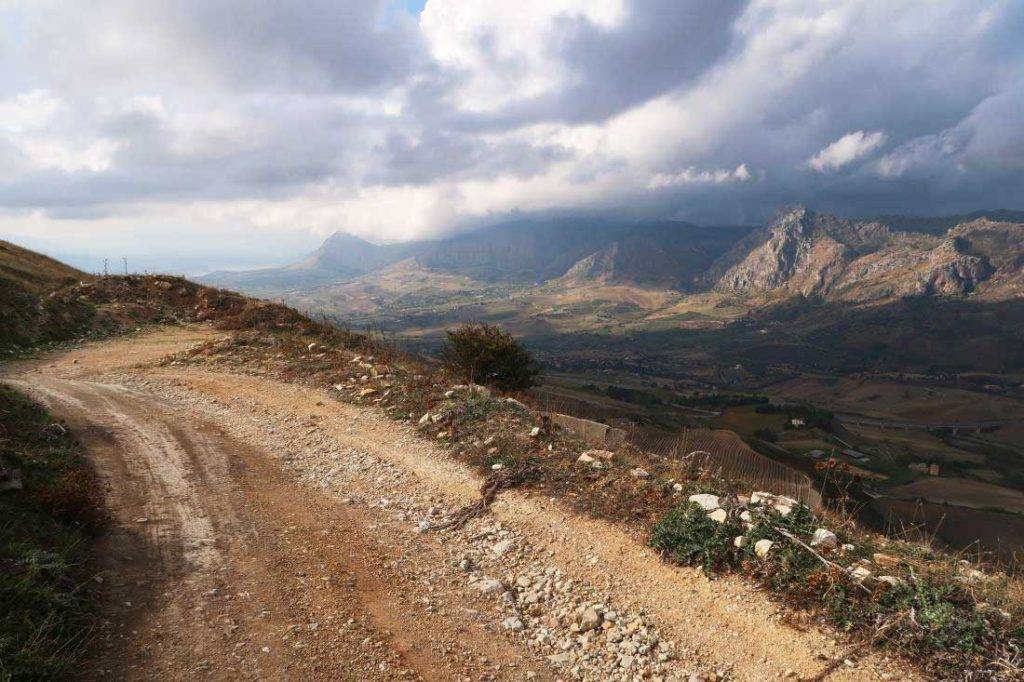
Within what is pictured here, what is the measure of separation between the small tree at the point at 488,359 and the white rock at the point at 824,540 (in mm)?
12602

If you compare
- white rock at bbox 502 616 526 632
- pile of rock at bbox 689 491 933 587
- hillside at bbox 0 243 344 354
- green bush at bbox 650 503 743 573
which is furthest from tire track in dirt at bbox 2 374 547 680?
hillside at bbox 0 243 344 354

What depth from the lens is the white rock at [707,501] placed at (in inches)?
303

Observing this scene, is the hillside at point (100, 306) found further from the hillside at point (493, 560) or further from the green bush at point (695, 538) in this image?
the green bush at point (695, 538)

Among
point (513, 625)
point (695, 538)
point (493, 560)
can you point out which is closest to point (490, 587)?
point (493, 560)

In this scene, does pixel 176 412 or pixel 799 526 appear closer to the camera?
pixel 799 526

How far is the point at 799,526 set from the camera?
6949mm

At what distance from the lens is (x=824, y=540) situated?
6613 millimetres

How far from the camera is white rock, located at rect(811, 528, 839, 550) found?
6.59m

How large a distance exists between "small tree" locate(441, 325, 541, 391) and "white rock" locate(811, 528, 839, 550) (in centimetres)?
1260

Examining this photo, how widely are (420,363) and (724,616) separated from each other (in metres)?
15.1

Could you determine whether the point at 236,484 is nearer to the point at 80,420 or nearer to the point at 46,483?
the point at 46,483

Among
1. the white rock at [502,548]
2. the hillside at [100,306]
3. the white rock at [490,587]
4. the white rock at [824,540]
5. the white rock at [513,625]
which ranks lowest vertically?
the white rock at [513,625]

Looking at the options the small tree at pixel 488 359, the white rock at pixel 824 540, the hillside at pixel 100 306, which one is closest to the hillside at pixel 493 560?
the white rock at pixel 824 540

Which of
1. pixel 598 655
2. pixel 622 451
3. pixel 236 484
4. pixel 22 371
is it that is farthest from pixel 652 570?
pixel 22 371
